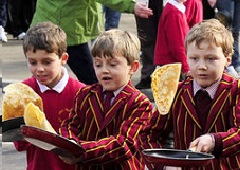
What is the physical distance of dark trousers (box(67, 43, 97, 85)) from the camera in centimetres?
672

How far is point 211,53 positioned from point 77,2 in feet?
9.09

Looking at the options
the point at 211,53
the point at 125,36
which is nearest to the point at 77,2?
the point at 125,36

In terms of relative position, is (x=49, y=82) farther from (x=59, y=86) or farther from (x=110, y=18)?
(x=110, y=18)

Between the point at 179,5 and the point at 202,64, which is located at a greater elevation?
the point at 202,64

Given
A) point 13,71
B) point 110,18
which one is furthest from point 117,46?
point 110,18

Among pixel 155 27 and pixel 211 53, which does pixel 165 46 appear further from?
pixel 211 53

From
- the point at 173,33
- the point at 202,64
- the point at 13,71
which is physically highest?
the point at 202,64

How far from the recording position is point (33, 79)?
15.9 feet

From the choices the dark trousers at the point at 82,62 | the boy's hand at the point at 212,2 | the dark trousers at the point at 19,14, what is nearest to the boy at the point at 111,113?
the dark trousers at the point at 82,62

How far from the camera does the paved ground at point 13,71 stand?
733 cm

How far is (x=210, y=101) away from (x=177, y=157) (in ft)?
1.62

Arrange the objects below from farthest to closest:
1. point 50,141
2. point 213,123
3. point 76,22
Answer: point 76,22 → point 213,123 → point 50,141

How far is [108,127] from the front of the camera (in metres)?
4.38

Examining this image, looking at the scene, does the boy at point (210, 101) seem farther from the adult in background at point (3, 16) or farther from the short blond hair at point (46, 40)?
the adult in background at point (3, 16)
